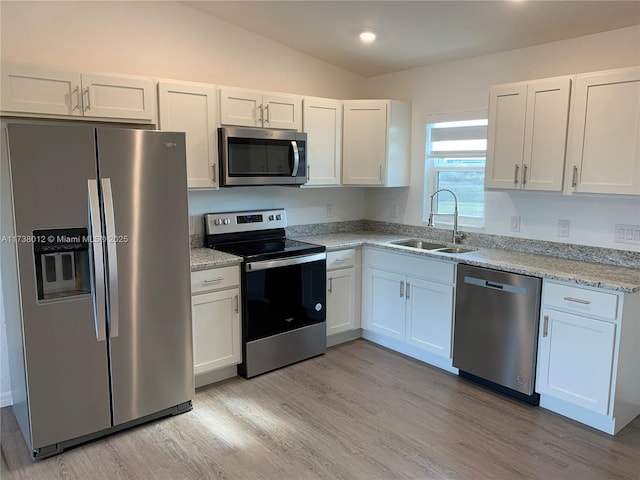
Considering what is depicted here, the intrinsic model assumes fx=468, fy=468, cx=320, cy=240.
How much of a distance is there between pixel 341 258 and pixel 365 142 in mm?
1050

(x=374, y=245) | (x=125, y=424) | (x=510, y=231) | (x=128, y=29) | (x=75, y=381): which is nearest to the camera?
(x=75, y=381)

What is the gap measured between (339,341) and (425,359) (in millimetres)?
771

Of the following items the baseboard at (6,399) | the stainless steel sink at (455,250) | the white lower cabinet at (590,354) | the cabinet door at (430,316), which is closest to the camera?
the white lower cabinet at (590,354)

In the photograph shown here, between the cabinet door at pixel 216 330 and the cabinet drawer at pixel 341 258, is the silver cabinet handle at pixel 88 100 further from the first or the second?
the cabinet drawer at pixel 341 258

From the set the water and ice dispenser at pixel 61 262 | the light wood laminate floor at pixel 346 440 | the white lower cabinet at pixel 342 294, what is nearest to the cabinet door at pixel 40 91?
the water and ice dispenser at pixel 61 262

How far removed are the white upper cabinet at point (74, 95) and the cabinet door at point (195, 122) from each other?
10 cm

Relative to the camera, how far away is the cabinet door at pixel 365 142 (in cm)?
405

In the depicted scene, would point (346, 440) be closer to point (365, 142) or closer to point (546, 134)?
point (546, 134)

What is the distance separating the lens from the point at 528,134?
10.2 feet

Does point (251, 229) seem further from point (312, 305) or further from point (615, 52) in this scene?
point (615, 52)

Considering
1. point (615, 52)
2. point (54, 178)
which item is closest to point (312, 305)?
point (54, 178)

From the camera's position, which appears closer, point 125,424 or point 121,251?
point 121,251

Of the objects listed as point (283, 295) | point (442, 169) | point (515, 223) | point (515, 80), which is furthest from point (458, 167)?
point (283, 295)

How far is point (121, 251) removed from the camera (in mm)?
2518
